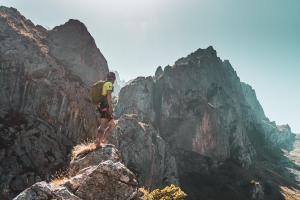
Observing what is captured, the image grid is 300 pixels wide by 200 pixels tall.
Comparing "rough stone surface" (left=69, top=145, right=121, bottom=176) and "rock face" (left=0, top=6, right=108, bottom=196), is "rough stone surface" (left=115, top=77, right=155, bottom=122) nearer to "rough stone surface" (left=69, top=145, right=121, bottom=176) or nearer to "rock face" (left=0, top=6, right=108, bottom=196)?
"rock face" (left=0, top=6, right=108, bottom=196)

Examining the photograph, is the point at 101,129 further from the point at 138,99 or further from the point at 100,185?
the point at 138,99

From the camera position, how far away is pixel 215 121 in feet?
568

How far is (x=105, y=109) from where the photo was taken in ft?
62.5

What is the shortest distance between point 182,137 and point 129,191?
475 feet

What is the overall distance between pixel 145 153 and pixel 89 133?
31.9 m

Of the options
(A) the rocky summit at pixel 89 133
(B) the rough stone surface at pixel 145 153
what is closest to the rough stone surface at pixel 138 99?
(A) the rocky summit at pixel 89 133

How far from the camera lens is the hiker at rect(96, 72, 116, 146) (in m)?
18.7

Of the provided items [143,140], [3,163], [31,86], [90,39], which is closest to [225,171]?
[143,140]

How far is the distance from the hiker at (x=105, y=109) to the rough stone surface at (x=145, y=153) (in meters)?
86.9

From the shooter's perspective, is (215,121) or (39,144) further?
(215,121)

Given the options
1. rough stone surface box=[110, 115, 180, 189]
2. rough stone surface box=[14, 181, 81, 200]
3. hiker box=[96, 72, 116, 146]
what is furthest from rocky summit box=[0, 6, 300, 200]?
hiker box=[96, 72, 116, 146]

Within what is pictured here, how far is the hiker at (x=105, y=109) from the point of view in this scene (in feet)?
61.2

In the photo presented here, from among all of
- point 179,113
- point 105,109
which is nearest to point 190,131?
point 179,113

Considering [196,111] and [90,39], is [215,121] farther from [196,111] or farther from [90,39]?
[90,39]
